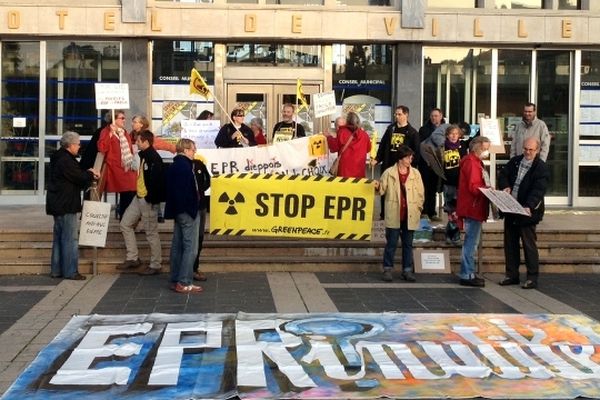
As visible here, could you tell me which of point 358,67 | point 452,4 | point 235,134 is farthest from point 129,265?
point 452,4

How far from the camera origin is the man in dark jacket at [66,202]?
1102cm

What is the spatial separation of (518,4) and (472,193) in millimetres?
8162

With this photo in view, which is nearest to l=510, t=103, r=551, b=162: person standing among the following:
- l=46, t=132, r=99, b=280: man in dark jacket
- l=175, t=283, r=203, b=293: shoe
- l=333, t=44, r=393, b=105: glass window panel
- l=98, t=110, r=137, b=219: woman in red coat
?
l=333, t=44, r=393, b=105: glass window panel

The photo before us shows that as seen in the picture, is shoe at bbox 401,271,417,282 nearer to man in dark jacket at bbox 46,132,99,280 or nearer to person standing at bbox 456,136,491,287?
person standing at bbox 456,136,491,287

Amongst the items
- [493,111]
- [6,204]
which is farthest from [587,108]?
[6,204]

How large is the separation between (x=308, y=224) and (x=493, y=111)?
7.24 m

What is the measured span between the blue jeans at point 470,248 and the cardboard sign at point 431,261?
89 cm

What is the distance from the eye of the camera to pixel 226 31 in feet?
53.7

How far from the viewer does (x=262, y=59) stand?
16938 millimetres

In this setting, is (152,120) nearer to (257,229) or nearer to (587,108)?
(257,229)

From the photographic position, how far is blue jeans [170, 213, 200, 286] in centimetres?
1013

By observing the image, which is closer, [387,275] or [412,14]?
[387,275]

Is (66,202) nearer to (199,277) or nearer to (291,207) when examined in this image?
(199,277)

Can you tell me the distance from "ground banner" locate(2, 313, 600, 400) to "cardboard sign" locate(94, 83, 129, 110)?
15.0ft
